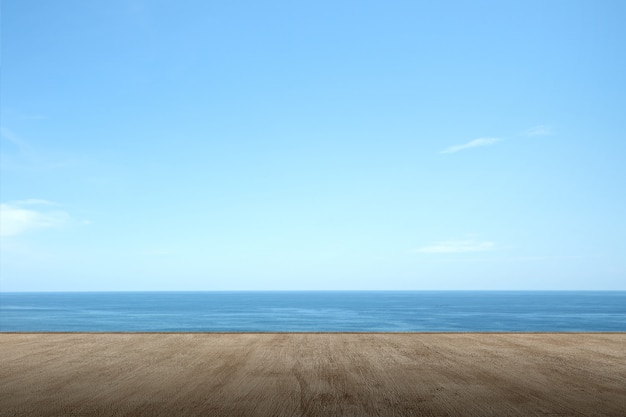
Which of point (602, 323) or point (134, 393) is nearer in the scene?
point (134, 393)

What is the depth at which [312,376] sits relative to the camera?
5.12 metres

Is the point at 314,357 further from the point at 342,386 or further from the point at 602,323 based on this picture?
the point at 602,323

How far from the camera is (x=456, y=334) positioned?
354 inches

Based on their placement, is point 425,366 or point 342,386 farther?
point 425,366

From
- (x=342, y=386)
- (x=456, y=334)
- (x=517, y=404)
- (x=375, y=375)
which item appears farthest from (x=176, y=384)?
(x=456, y=334)

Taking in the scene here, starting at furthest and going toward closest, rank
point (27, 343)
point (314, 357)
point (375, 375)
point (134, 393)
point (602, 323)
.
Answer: point (602, 323), point (27, 343), point (314, 357), point (375, 375), point (134, 393)

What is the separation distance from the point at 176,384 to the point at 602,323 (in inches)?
2034

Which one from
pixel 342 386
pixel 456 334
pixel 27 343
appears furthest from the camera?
pixel 456 334

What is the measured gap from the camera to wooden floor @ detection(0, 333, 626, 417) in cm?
390

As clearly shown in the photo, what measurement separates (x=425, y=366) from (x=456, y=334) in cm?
350

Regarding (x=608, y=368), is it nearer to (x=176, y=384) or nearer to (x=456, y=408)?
(x=456, y=408)

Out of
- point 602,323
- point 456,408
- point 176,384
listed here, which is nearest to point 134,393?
point 176,384

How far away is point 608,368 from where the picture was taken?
5668mm

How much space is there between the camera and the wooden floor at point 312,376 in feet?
12.8
